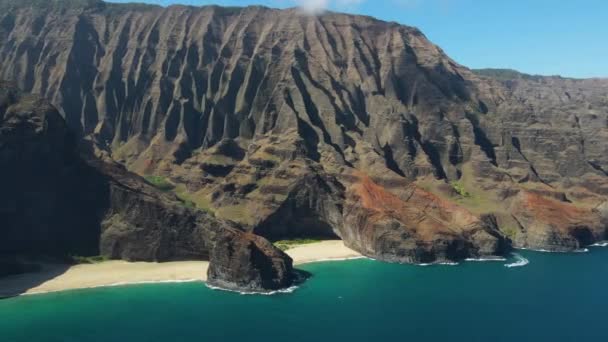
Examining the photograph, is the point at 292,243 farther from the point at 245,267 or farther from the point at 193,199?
the point at 245,267

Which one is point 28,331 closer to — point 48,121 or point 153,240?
point 153,240

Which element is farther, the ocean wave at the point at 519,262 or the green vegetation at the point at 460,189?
the green vegetation at the point at 460,189

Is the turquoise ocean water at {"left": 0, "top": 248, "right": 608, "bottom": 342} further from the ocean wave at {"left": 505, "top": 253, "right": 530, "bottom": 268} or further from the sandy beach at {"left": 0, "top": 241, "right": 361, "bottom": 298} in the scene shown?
the ocean wave at {"left": 505, "top": 253, "right": 530, "bottom": 268}

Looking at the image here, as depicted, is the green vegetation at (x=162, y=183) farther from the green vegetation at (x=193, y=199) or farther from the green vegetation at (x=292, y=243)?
the green vegetation at (x=292, y=243)

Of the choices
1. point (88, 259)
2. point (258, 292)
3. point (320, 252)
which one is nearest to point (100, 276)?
point (88, 259)

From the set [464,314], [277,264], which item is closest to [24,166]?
[277,264]

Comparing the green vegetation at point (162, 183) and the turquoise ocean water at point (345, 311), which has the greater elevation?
the green vegetation at point (162, 183)

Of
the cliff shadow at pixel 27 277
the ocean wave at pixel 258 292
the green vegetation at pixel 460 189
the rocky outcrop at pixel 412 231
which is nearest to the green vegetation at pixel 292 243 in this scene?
the rocky outcrop at pixel 412 231
